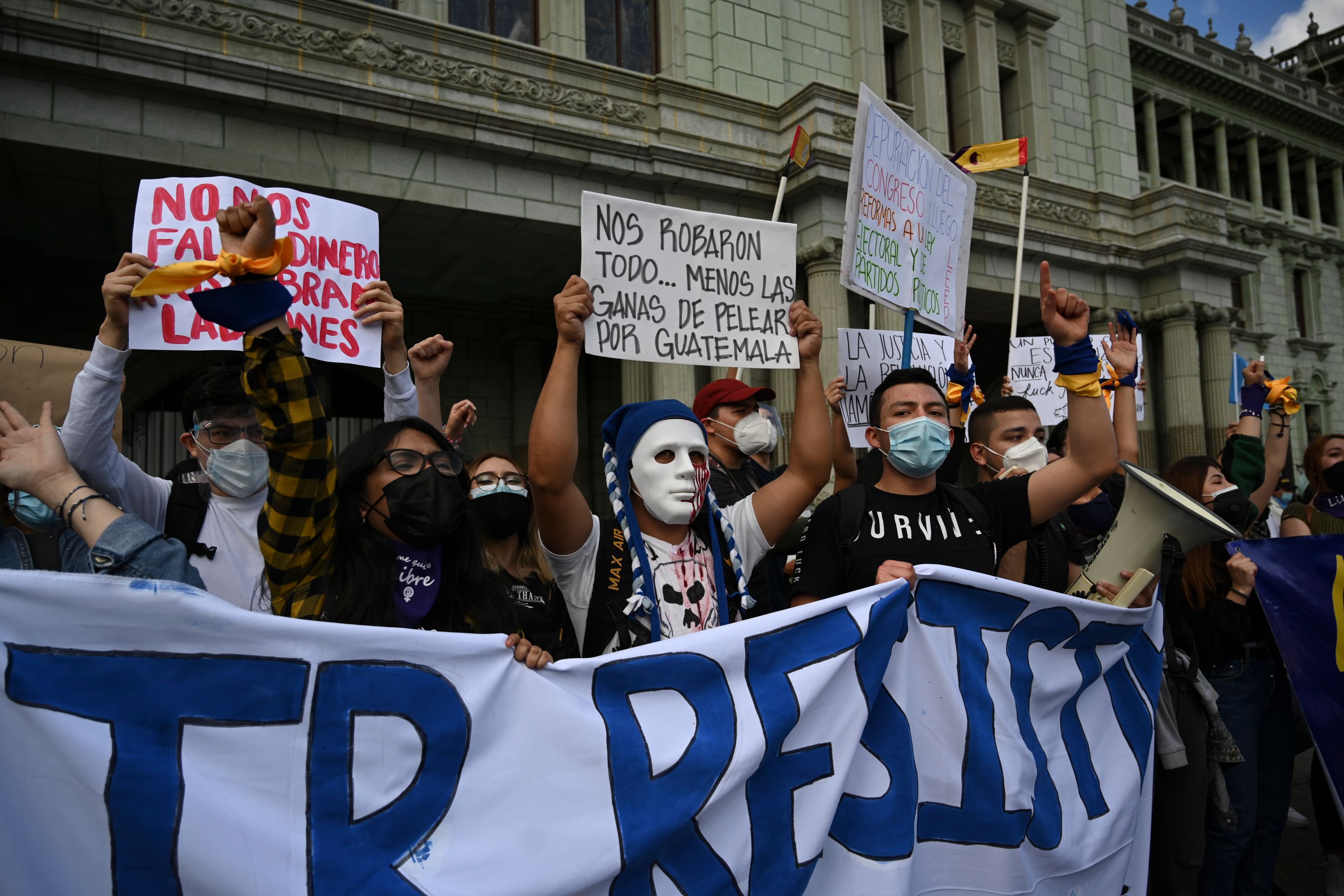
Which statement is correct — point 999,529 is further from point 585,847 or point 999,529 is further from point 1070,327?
point 585,847

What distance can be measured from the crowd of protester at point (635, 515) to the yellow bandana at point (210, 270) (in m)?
0.04

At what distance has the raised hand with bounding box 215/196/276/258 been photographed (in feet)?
6.63

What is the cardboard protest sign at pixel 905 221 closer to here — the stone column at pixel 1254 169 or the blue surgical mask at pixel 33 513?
the blue surgical mask at pixel 33 513

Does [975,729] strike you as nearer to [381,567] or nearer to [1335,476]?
[381,567]

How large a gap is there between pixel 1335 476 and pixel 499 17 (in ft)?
33.6

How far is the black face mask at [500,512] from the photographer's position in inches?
125

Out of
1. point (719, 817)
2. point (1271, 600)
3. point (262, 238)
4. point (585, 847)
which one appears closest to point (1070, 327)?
point (1271, 600)

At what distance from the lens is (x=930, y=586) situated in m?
2.64

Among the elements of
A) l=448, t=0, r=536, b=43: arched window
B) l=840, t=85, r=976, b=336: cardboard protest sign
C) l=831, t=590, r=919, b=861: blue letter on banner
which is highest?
l=448, t=0, r=536, b=43: arched window

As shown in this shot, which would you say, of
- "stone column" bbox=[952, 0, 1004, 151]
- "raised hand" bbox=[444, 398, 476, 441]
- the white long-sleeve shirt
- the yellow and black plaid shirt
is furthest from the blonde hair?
"stone column" bbox=[952, 0, 1004, 151]

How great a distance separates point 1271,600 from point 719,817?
8.78 feet

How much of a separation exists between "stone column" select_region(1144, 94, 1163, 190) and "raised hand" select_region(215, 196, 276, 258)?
2794 cm

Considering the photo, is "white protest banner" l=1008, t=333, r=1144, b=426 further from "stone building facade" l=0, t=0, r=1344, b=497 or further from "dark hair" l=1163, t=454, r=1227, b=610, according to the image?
"dark hair" l=1163, t=454, r=1227, b=610

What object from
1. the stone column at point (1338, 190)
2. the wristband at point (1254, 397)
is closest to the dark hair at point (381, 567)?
the wristband at point (1254, 397)
